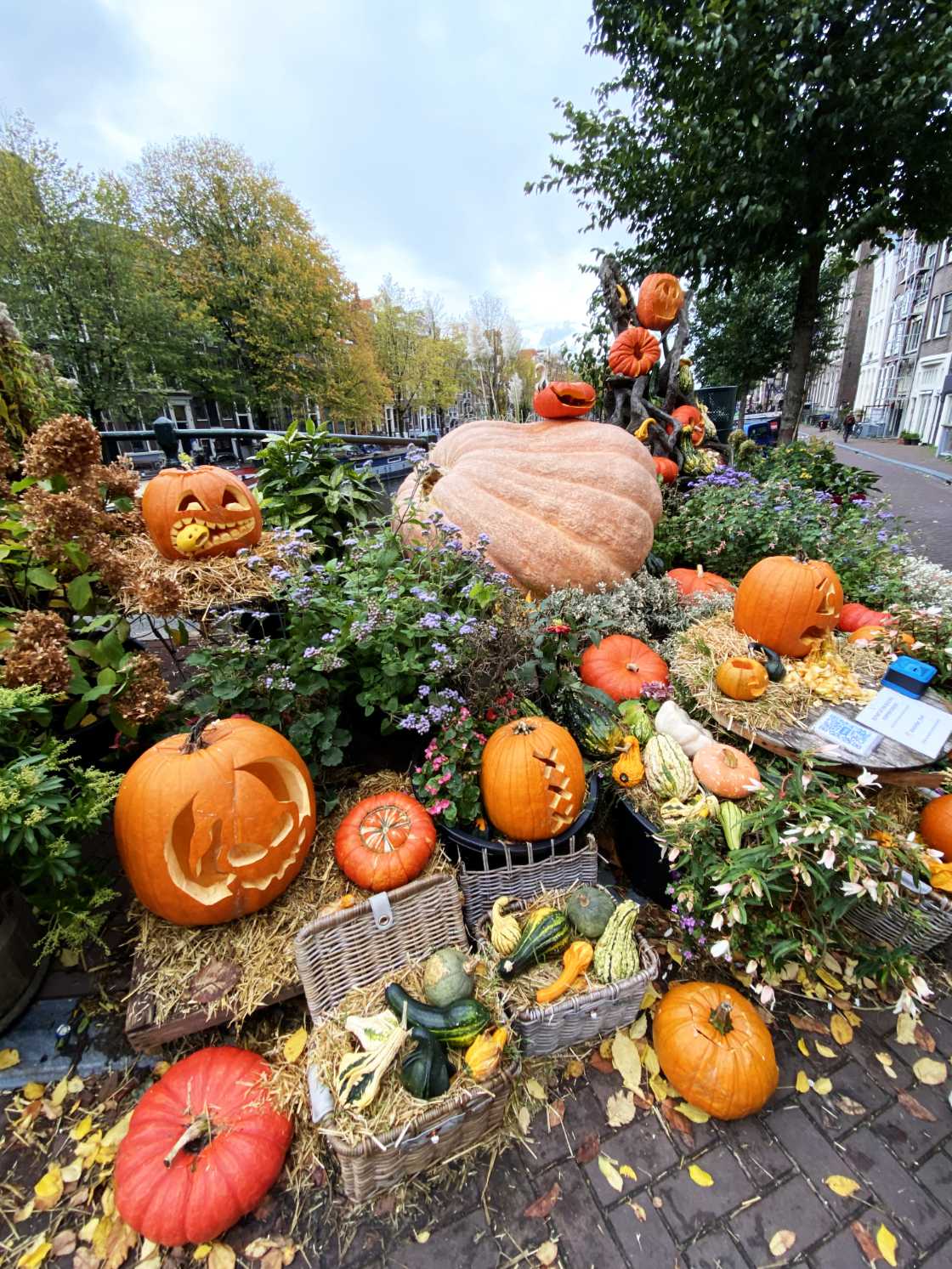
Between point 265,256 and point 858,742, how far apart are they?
24.4 metres

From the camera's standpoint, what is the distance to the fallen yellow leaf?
5.55 feet

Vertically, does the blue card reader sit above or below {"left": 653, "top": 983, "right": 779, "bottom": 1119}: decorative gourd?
above

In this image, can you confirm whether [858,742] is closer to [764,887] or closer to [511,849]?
[764,887]

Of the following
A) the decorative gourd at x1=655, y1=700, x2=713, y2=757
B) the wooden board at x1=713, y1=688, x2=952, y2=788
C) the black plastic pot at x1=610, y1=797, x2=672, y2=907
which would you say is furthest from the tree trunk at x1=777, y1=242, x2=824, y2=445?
the black plastic pot at x1=610, y1=797, x2=672, y2=907

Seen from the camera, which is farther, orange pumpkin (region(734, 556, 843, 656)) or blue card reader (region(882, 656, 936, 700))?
orange pumpkin (region(734, 556, 843, 656))

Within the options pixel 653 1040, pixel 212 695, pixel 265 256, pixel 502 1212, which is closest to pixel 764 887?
pixel 653 1040

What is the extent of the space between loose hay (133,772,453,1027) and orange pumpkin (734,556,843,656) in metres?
2.08

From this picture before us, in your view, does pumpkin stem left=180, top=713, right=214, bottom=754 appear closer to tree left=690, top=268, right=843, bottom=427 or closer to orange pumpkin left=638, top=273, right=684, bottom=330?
orange pumpkin left=638, top=273, right=684, bottom=330

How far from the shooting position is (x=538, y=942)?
1.77 m

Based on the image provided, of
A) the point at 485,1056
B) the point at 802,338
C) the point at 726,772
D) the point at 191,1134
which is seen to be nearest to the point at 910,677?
the point at 726,772

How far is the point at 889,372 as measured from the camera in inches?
1303

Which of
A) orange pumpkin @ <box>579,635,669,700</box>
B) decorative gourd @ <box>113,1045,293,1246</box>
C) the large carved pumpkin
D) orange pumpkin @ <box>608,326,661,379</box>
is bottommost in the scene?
decorative gourd @ <box>113,1045,293,1246</box>

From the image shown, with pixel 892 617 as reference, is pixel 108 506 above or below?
above

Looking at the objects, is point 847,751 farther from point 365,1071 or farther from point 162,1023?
point 162,1023
